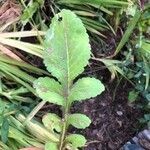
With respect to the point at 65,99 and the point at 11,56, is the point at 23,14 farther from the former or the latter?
the point at 65,99

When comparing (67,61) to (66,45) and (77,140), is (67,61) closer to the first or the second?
(66,45)

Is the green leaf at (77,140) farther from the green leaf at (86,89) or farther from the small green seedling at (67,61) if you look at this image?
the green leaf at (86,89)

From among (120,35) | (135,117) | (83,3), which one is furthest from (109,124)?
(83,3)

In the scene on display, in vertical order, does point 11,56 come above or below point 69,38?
below

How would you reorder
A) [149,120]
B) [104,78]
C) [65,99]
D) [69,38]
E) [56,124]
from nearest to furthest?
1. [69,38]
2. [65,99]
3. [56,124]
4. [149,120]
5. [104,78]

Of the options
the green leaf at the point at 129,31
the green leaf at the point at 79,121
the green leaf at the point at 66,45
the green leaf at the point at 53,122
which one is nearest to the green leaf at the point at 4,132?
the green leaf at the point at 53,122

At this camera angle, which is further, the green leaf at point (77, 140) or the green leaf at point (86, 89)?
the green leaf at point (77, 140)

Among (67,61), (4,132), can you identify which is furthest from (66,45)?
(4,132)

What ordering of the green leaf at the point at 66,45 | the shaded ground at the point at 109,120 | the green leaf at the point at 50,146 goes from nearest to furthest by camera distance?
1. the green leaf at the point at 66,45
2. the green leaf at the point at 50,146
3. the shaded ground at the point at 109,120
